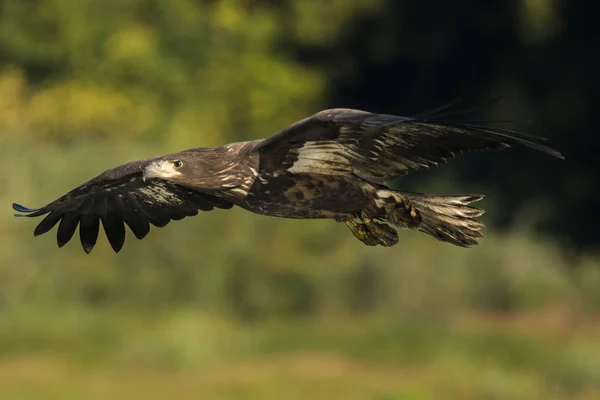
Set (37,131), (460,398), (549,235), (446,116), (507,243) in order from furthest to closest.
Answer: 1. (549,235)
2. (37,131)
3. (507,243)
4. (460,398)
5. (446,116)

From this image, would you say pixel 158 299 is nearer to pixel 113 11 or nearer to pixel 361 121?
pixel 113 11

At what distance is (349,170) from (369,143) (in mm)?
168

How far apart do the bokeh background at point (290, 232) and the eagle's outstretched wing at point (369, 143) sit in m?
5.11

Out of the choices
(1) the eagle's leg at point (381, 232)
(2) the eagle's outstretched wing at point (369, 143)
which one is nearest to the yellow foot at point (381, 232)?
(1) the eagle's leg at point (381, 232)

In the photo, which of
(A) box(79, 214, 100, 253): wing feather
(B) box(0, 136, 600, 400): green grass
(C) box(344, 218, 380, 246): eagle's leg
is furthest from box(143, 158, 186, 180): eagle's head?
(B) box(0, 136, 600, 400): green grass

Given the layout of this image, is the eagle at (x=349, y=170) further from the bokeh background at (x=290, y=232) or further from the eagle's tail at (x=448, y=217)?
the bokeh background at (x=290, y=232)

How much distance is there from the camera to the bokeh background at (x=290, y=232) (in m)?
17.3

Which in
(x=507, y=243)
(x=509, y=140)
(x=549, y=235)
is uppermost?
(x=509, y=140)

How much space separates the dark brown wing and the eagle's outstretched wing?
1280 mm

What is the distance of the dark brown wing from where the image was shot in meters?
8.81

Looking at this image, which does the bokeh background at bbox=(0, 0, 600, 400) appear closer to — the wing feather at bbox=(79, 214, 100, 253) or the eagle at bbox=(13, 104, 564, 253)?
the wing feather at bbox=(79, 214, 100, 253)

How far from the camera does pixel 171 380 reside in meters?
16.8

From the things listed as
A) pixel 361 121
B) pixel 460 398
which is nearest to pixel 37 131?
pixel 460 398

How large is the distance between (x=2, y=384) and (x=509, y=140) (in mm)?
10241
